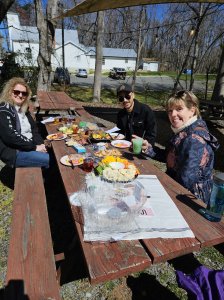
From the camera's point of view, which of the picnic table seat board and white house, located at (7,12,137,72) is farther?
white house, located at (7,12,137,72)

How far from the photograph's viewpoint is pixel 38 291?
1454 mm

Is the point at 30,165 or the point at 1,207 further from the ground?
the point at 30,165

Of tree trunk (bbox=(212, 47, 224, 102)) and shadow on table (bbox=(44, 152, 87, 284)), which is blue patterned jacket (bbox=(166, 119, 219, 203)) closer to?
shadow on table (bbox=(44, 152, 87, 284))

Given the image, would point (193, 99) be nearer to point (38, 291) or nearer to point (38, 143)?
point (38, 291)

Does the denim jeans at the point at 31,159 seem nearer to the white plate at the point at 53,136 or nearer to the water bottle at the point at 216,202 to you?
the white plate at the point at 53,136

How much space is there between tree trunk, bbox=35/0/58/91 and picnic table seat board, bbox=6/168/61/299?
6.66 m

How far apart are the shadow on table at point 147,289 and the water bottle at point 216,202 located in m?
1.05

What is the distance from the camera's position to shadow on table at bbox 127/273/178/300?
2.29 m

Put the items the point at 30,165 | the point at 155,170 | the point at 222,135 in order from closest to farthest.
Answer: the point at 155,170
the point at 30,165
the point at 222,135

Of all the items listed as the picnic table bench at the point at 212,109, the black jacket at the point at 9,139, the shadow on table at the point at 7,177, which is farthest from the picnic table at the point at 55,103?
the picnic table bench at the point at 212,109

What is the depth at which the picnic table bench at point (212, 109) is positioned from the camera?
7727mm

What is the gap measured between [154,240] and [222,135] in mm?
6335

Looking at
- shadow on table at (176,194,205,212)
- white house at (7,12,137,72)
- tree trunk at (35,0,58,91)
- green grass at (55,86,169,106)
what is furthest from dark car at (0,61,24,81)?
white house at (7,12,137,72)

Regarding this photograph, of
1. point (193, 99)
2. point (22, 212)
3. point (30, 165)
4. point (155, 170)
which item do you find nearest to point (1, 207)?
point (30, 165)
